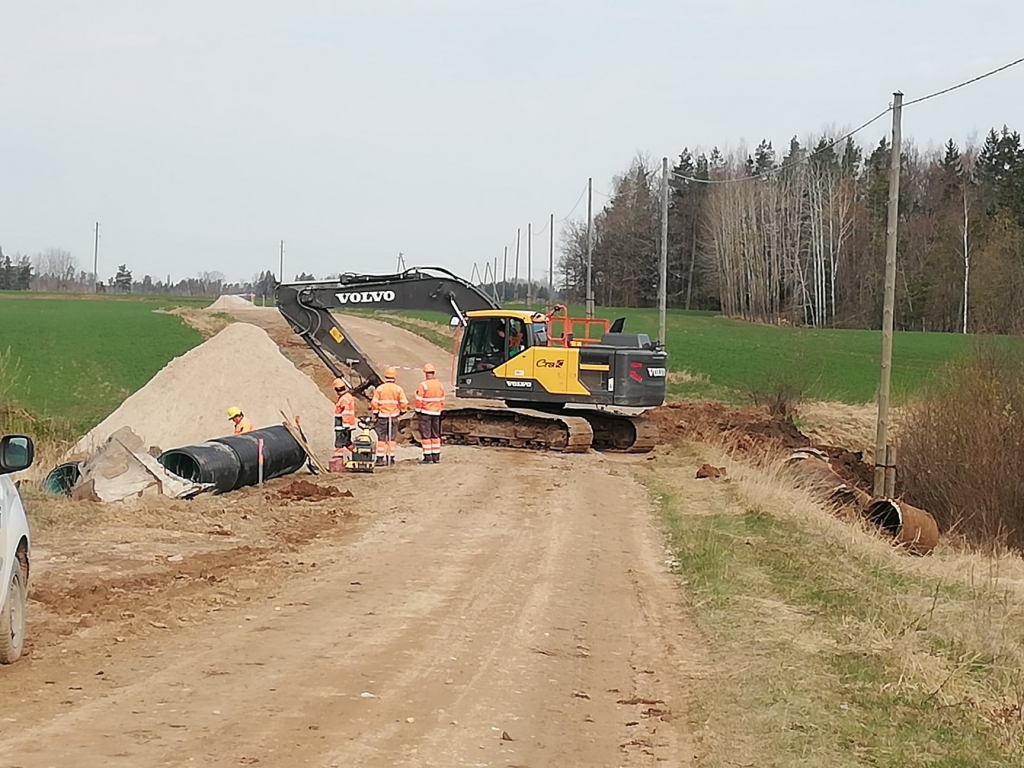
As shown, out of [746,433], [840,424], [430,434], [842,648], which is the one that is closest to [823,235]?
[840,424]

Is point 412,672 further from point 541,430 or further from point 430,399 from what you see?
point 541,430

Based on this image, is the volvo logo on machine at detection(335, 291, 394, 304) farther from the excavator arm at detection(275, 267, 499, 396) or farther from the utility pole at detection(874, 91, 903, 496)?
the utility pole at detection(874, 91, 903, 496)

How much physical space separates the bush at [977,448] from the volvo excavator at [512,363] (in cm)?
523

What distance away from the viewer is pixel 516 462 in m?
22.1

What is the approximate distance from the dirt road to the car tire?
0.12m

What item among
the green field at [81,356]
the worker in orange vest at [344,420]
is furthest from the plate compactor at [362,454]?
the green field at [81,356]

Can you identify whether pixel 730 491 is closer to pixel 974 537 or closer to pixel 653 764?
pixel 974 537

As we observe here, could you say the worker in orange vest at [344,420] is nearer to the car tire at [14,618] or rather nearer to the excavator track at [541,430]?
the excavator track at [541,430]

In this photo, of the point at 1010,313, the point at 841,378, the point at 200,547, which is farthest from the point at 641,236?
the point at 200,547

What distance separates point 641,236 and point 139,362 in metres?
66.3

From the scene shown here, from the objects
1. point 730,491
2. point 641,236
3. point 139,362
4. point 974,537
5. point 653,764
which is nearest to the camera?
point 653,764

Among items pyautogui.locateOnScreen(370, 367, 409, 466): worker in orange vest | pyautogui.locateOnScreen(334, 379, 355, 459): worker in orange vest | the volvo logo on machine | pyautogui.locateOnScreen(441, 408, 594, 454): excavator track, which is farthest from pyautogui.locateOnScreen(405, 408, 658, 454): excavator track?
pyautogui.locateOnScreen(334, 379, 355, 459): worker in orange vest

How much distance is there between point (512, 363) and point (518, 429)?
1319 mm

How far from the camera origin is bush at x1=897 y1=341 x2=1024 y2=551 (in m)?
22.2
